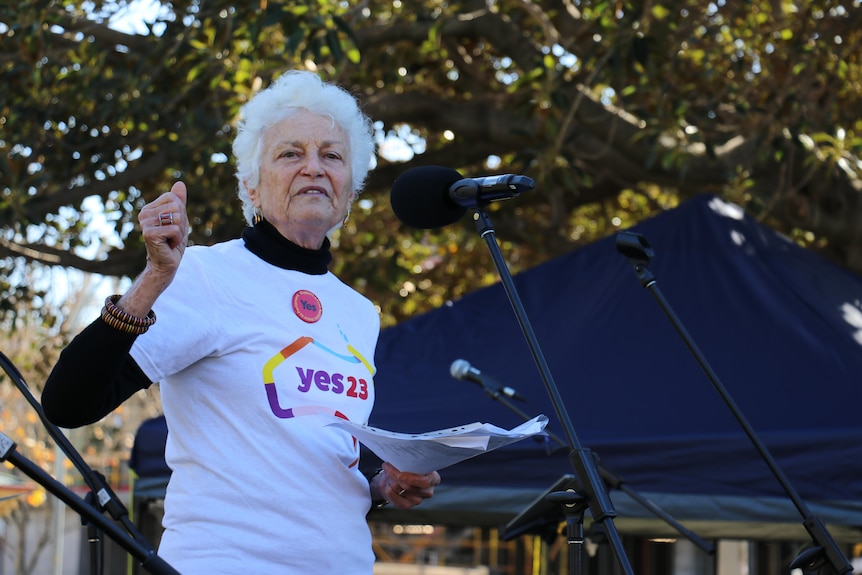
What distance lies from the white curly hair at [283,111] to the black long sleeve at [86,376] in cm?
73

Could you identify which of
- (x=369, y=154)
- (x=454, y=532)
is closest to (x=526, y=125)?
(x=369, y=154)

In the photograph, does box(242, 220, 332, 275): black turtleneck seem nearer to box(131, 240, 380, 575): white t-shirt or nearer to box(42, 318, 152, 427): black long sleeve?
box(131, 240, 380, 575): white t-shirt

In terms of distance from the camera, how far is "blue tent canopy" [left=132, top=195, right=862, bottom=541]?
4094 millimetres

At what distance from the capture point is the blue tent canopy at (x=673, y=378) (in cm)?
409

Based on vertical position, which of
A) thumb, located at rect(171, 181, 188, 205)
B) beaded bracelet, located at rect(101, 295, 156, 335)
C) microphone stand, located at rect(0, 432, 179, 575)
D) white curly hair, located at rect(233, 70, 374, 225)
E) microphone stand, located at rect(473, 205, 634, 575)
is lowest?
microphone stand, located at rect(0, 432, 179, 575)

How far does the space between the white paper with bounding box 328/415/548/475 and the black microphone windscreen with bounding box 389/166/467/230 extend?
1.79 ft

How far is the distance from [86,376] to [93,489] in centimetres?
82

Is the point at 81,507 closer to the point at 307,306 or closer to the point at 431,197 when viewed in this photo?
the point at 307,306

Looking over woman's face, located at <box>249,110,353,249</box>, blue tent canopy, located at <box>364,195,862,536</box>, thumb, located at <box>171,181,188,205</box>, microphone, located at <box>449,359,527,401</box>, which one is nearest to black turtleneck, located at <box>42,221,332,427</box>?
thumb, located at <box>171,181,188,205</box>

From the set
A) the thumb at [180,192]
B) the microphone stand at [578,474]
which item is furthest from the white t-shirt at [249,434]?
the microphone stand at [578,474]

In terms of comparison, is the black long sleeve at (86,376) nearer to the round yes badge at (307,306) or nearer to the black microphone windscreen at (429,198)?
the round yes badge at (307,306)

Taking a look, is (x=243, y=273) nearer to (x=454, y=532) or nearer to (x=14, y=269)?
(x=14, y=269)

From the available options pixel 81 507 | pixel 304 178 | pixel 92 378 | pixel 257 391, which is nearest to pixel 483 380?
pixel 304 178

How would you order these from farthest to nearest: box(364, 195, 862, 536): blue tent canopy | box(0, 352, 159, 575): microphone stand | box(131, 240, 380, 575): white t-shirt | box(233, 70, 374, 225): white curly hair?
1. box(364, 195, 862, 536): blue tent canopy
2. box(233, 70, 374, 225): white curly hair
3. box(0, 352, 159, 575): microphone stand
4. box(131, 240, 380, 575): white t-shirt
